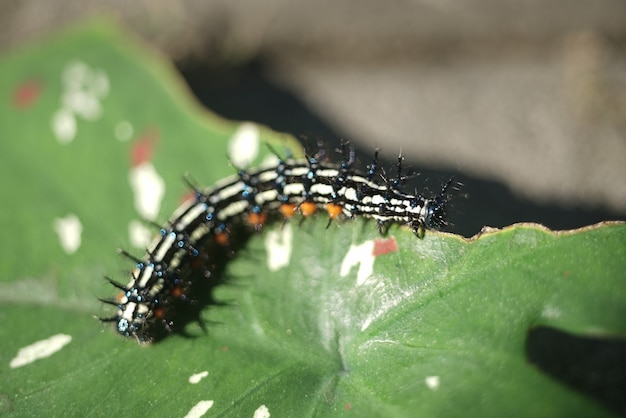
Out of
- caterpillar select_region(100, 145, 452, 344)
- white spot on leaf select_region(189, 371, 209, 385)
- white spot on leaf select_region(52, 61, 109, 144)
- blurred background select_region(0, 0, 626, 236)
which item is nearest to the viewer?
white spot on leaf select_region(189, 371, 209, 385)

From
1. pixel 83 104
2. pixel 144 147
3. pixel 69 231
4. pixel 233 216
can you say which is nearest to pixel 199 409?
pixel 233 216

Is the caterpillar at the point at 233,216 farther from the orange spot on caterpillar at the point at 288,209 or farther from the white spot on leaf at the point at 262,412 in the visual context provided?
the white spot on leaf at the point at 262,412

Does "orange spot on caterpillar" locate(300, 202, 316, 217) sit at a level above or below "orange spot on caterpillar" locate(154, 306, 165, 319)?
above

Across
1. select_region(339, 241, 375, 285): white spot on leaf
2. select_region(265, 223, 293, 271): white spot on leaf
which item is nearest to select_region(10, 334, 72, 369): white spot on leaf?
select_region(265, 223, 293, 271): white spot on leaf

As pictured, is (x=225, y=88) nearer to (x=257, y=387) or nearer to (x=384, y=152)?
(x=384, y=152)

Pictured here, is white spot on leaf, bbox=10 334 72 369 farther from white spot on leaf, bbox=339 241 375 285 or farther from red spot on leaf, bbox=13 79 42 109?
red spot on leaf, bbox=13 79 42 109

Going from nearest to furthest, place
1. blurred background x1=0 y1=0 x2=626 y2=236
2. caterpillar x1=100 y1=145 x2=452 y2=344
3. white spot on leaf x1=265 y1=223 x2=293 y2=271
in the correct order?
caterpillar x1=100 y1=145 x2=452 y2=344 < white spot on leaf x1=265 y1=223 x2=293 y2=271 < blurred background x1=0 y1=0 x2=626 y2=236

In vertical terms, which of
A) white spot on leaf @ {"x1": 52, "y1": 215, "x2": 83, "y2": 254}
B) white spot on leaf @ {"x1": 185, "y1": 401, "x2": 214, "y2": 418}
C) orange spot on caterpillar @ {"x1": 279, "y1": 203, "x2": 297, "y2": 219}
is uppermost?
orange spot on caterpillar @ {"x1": 279, "y1": 203, "x2": 297, "y2": 219}

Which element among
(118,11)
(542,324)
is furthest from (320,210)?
(118,11)
